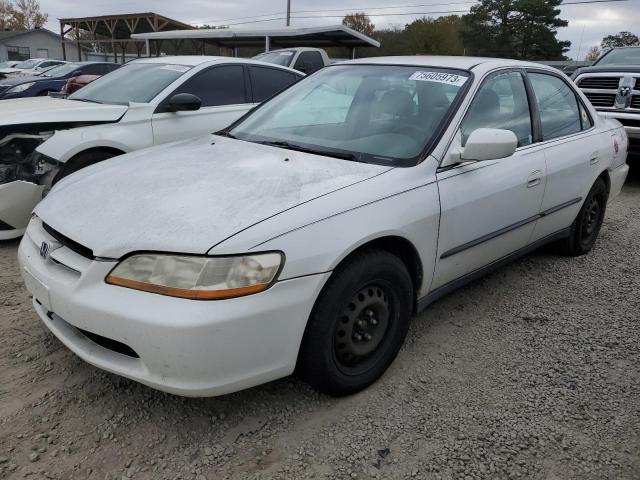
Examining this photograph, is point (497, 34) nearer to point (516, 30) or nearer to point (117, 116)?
point (516, 30)

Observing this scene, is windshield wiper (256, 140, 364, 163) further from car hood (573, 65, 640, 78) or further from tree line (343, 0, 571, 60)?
tree line (343, 0, 571, 60)

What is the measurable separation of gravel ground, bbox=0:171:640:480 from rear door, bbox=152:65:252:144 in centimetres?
224

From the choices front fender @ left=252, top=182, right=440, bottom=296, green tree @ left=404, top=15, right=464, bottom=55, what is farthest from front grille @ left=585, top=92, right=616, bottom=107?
green tree @ left=404, top=15, right=464, bottom=55

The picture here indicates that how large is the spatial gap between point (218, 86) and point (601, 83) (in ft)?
18.5

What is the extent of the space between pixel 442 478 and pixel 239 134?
2265 mm

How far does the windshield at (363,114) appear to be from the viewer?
9.45 ft

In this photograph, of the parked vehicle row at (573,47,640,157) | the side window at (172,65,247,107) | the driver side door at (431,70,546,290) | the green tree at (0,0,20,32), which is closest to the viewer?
the driver side door at (431,70,546,290)

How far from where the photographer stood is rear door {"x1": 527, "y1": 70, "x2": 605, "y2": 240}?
3.71m

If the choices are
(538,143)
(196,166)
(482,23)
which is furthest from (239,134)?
(482,23)

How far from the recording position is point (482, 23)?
2057 inches

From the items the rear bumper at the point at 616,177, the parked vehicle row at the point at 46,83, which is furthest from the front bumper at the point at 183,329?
the parked vehicle row at the point at 46,83

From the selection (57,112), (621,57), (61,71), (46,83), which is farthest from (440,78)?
(61,71)

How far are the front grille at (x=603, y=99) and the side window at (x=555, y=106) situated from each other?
412 cm

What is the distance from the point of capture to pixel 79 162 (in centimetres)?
443
